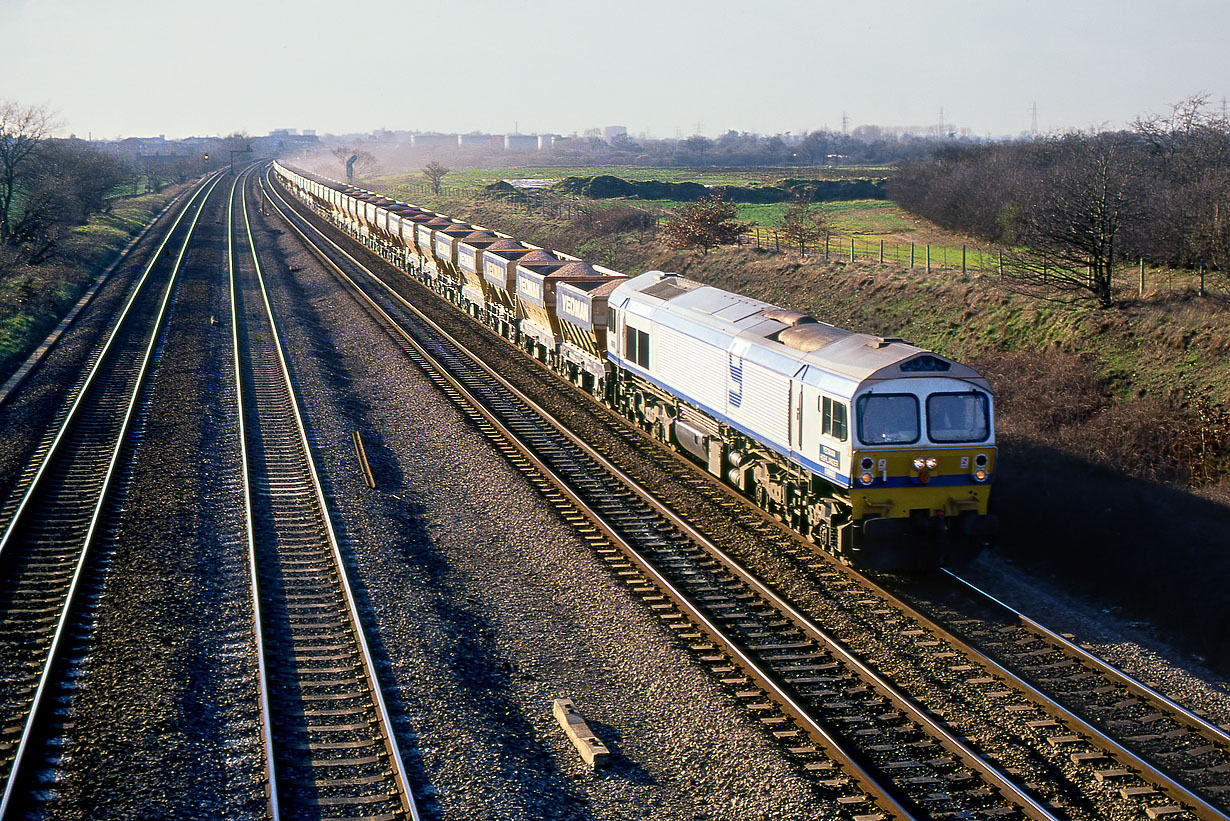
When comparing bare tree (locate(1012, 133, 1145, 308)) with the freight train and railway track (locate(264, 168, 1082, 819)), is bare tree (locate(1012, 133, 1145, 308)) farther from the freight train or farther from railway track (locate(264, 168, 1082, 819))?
railway track (locate(264, 168, 1082, 819))

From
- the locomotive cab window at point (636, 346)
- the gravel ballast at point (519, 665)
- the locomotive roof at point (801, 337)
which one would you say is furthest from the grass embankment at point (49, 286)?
the locomotive roof at point (801, 337)

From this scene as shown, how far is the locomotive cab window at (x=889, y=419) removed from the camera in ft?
46.0

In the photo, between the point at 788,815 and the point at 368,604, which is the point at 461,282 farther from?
the point at 788,815

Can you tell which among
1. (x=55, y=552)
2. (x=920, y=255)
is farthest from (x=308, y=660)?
(x=920, y=255)

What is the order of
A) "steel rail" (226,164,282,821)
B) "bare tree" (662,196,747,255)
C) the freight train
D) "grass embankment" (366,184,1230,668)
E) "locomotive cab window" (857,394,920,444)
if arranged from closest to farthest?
"steel rail" (226,164,282,821), "locomotive cab window" (857,394,920,444), the freight train, "grass embankment" (366,184,1230,668), "bare tree" (662,196,747,255)

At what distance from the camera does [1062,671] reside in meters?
11.9

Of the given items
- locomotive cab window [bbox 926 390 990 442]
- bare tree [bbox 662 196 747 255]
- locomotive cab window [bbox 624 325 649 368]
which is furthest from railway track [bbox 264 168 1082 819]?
bare tree [bbox 662 196 747 255]

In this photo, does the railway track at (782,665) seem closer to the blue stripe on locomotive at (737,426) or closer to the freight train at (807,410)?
the freight train at (807,410)

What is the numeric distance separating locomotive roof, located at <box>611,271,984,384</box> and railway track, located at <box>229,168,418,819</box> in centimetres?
764

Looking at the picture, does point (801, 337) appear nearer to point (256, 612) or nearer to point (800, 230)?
A: point (256, 612)

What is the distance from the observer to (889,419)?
14.1 metres

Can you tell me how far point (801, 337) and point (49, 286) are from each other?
1393 inches

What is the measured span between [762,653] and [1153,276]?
19876 mm

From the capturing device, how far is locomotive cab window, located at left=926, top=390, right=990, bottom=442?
14.2 m
